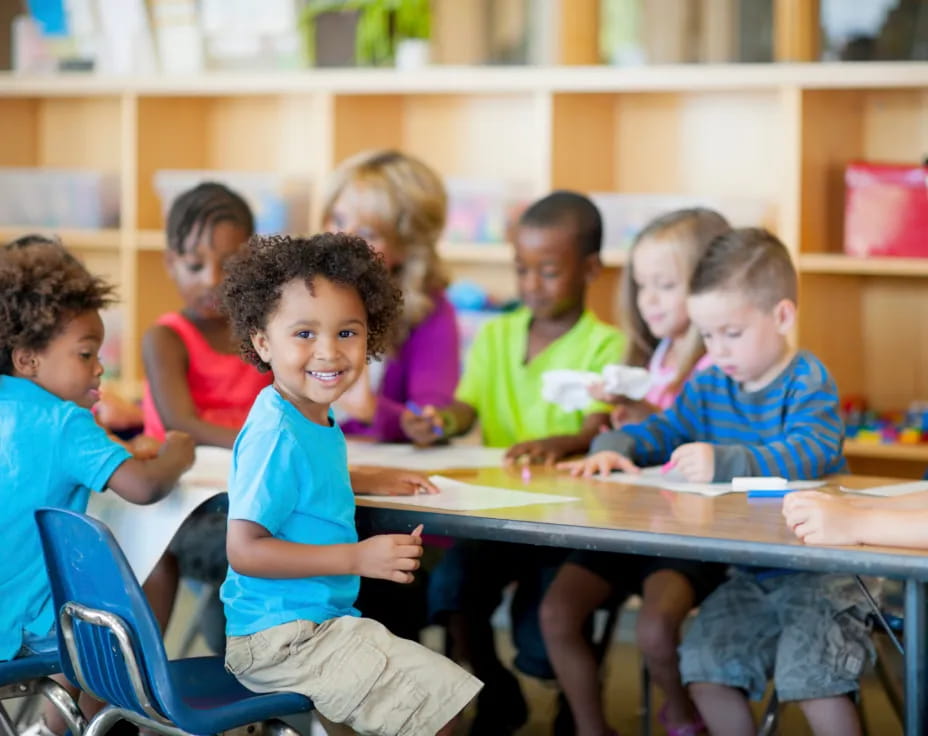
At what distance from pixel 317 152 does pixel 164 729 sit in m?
2.69

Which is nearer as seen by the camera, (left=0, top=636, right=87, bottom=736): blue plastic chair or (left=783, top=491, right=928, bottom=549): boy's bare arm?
(left=783, top=491, right=928, bottom=549): boy's bare arm

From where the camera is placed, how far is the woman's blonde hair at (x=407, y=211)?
3.38 meters

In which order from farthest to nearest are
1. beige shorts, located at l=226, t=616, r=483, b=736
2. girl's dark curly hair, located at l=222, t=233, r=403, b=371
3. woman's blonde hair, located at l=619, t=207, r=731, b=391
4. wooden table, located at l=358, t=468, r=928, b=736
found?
1. woman's blonde hair, located at l=619, t=207, r=731, b=391
2. girl's dark curly hair, located at l=222, t=233, r=403, b=371
3. beige shorts, located at l=226, t=616, r=483, b=736
4. wooden table, located at l=358, t=468, r=928, b=736

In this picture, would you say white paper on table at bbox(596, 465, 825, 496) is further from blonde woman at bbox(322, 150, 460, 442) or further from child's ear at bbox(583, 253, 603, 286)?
blonde woman at bbox(322, 150, 460, 442)

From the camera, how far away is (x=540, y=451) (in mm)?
2756

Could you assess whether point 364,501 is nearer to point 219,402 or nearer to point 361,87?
point 219,402

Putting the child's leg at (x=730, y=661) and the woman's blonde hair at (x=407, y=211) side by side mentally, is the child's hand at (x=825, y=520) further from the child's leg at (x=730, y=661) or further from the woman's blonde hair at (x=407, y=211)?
the woman's blonde hair at (x=407, y=211)

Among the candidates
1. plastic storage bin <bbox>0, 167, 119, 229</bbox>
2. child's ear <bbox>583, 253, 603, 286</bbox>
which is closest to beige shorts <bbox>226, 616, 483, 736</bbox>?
child's ear <bbox>583, 253, 603, 286</bbox>

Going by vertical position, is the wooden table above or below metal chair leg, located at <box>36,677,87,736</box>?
above

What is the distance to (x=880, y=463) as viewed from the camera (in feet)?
13.2

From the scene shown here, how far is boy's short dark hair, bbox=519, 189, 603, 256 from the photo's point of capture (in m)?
3.17

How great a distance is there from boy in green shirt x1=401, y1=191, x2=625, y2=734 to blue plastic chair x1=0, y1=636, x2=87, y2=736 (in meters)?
0.87

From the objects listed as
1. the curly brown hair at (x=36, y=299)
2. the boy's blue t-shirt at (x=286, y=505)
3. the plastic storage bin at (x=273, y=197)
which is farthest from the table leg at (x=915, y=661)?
the plastic storage bin at (x=273, y=197)

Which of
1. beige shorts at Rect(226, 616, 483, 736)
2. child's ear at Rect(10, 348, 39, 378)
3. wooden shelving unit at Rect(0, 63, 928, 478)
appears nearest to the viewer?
beige shorts at Rect(226, 616, 483, 736)
